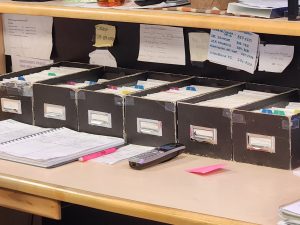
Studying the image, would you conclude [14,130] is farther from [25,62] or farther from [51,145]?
[25,62]

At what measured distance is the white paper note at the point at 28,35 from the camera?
2941 mm

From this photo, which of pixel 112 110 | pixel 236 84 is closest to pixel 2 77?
pixel 112 110

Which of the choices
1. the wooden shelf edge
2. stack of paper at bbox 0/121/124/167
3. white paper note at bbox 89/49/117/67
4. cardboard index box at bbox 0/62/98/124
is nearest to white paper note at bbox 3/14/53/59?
white paper note at bbox 89/49/117/67

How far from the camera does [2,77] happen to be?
271cm

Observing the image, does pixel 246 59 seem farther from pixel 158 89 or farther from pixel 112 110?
pixel 112 110

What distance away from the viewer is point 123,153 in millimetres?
2277

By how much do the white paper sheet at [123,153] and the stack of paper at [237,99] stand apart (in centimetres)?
23

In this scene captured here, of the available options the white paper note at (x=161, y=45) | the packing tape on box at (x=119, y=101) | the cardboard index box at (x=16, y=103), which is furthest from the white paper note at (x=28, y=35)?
the packing tape on box at (x=119, y=101)

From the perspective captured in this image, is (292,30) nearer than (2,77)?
Yes

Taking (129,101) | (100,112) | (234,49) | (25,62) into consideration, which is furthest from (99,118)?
(25,62)

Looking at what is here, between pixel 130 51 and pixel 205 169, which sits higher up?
pixel 130 51

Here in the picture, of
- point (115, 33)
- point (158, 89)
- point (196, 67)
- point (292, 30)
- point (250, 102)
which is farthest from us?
point (115, 33)

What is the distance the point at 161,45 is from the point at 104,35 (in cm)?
24

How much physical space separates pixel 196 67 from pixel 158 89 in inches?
8.6
